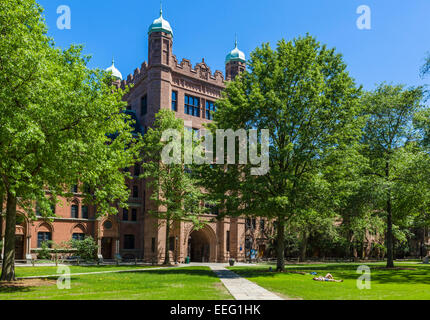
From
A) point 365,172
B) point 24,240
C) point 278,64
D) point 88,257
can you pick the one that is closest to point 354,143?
point 278,64

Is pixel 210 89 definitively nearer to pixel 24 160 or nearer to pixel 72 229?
pixel 72 229

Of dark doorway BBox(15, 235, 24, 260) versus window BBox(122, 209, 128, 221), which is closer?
dark doorway BBox(15, 235, 24, 260)

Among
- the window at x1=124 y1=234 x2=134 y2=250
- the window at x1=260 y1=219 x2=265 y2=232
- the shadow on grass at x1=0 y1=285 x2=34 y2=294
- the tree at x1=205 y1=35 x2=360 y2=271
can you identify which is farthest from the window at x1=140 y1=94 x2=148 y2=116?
the shadow on grass at x1=0 y1=285 x2=34 y2=294

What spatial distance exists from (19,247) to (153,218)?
1466cm

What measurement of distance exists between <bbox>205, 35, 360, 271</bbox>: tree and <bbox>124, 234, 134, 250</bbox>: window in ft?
82.7

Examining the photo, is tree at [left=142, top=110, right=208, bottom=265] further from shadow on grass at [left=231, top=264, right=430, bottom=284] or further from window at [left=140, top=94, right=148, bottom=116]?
window at [left=140, top=94, right=148, bottom=116]

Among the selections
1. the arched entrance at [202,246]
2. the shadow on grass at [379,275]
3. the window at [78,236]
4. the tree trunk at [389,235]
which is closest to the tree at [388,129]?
the tree trunk at [389,235]

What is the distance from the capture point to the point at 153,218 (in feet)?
150

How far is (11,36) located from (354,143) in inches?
833

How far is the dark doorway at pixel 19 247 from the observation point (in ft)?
140

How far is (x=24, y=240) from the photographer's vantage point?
141 ft

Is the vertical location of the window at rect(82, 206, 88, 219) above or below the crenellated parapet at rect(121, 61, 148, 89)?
below

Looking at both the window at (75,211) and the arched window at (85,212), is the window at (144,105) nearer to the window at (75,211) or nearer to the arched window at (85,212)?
the arched window at (85,212)

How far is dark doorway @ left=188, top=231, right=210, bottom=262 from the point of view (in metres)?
51.6
